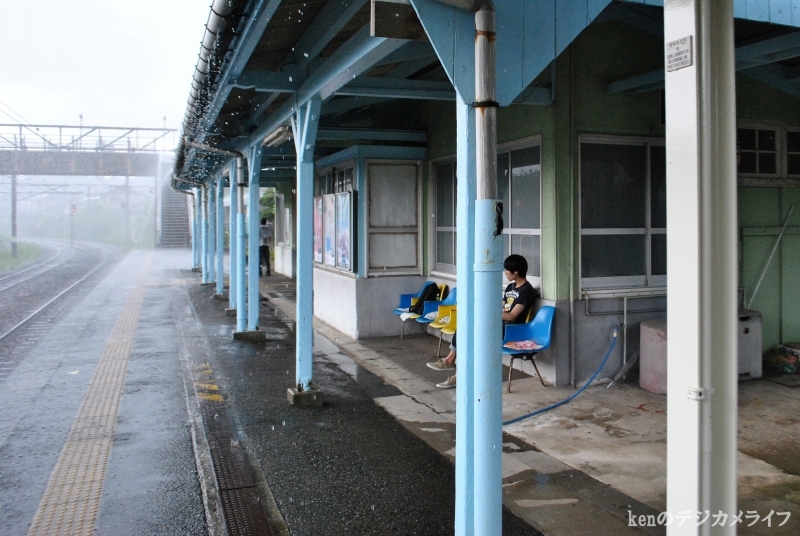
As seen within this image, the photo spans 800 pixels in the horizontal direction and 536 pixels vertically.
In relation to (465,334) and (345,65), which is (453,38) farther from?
(345,65)

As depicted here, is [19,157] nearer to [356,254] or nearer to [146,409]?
[356,254]

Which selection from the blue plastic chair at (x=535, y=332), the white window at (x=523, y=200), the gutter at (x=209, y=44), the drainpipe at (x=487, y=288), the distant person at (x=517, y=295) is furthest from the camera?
the white window at (x=523, y=200)

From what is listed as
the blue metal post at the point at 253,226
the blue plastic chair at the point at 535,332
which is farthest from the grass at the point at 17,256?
the blue plastic chair at the point at 535,332

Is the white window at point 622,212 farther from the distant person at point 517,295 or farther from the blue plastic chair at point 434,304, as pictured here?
the blue plastic chair at point 434,304

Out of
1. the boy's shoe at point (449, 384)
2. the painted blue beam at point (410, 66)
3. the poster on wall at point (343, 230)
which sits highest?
the painted blue beam at point (410, 66)

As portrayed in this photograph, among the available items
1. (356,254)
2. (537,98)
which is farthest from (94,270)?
(537,98)

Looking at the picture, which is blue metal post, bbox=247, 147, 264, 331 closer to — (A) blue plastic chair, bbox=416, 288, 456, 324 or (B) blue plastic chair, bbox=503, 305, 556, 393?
(A) blue plastic chair, bbox=416, 288, 456, 324

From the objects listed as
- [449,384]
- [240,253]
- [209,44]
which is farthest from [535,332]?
[240,253]

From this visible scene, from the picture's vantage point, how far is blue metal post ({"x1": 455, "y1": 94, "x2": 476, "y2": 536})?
3293 mm

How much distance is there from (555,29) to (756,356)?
16.5 feet

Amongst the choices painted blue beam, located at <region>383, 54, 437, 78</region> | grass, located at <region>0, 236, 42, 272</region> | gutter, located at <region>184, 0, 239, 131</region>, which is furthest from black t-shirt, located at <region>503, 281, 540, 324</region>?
grass, located at <region>0, 236, 42, 272</region>

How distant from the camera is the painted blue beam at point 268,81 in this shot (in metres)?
6.31

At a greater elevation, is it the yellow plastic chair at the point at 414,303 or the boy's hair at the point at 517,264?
the boy's hair at the point at 517,264

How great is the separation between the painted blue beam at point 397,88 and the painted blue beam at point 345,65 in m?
0.29
